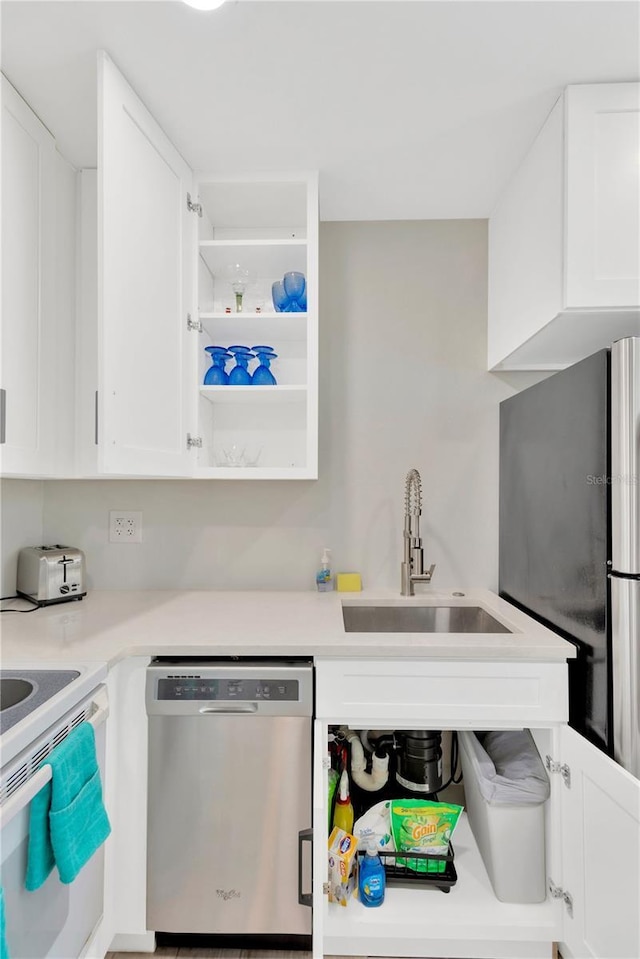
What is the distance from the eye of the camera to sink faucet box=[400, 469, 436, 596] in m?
1.98

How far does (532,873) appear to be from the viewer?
4.93ft

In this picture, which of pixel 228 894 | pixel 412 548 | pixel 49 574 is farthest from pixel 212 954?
pixel 412 548

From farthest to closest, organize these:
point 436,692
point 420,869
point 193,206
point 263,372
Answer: point 263,372
point 193,206
point 420,869
point 436,692

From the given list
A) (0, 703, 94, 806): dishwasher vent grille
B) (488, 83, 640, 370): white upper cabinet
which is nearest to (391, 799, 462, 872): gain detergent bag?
(0, 703, 94, 806): dishwasher vent grille

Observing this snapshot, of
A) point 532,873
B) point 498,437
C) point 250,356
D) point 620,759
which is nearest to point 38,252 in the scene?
point 250,356

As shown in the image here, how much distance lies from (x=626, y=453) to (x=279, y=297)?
1.25 meters

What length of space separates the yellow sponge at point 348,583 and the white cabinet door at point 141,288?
0.70 meters

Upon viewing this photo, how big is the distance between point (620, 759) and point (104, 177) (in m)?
1.83

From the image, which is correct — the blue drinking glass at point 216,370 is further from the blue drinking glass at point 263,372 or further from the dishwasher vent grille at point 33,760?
the dishwasher vent grille at point 33,760

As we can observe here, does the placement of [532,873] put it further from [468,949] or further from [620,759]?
[620,759]

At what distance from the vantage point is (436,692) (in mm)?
1479

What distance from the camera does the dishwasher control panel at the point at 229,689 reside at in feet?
4.73

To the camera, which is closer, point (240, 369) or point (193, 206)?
point (193, 206)

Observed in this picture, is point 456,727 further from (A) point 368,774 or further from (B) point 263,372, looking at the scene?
(B) point 263,372
